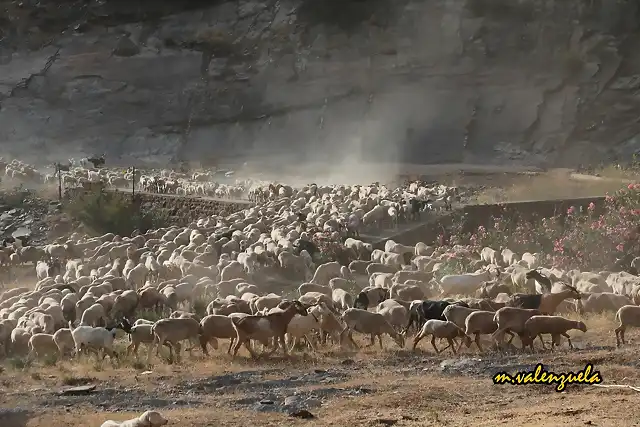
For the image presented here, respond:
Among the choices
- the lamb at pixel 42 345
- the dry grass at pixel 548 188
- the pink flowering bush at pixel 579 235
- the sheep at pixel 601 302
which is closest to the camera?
the lamb at pixel 42 345

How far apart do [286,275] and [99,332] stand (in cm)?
691

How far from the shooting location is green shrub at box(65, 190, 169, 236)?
101 ft

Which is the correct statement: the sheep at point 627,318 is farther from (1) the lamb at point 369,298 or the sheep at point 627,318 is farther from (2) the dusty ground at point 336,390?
(1) the lamb at point 369,298

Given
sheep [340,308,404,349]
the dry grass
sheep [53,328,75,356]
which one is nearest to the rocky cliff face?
the dry grass

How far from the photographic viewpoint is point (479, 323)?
1165cm

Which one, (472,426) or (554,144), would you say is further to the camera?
(554,144)

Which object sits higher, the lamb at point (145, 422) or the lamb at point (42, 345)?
the lamb at point (42, 345)

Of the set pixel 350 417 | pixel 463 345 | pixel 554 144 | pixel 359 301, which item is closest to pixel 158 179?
pixel 554 144

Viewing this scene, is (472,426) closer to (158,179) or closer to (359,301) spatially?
(359,301)

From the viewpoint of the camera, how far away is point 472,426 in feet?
26.1

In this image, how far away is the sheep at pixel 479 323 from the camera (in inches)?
458

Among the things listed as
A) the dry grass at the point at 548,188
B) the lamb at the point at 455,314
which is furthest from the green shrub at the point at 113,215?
the lamb at the point at 455,314

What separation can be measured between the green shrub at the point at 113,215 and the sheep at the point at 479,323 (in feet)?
67.8

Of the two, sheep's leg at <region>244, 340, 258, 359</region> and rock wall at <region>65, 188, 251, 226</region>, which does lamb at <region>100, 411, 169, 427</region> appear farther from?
rock wall at <region>65, 188, 251, 226</region>
